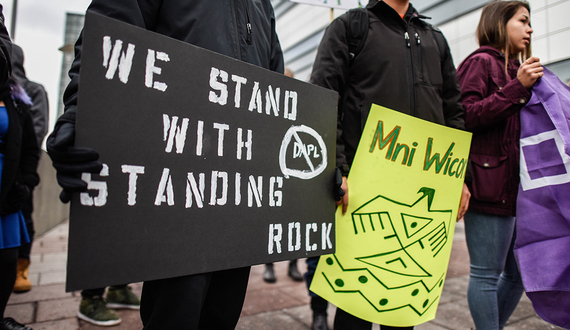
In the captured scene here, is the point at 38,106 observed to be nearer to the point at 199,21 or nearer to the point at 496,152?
the point at 199,21

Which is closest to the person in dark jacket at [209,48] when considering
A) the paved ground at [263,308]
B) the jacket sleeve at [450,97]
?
the jacket sleeve at [450,97]

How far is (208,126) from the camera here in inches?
39.8

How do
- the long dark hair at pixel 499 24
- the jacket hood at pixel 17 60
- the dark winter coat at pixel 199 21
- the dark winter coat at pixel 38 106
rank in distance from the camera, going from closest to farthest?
the dark winter coat at pixel 199 21
the long dark hair at pixel 499 24
the jacket hood at pixel 17 60
the dark winter coat at pixel 38 106

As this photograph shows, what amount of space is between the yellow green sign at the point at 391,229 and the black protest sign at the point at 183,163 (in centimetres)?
26

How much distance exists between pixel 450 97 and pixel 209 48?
125 cm

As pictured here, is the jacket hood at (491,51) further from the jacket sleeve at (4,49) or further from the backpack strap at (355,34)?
the jacket sleeve at (4,49)

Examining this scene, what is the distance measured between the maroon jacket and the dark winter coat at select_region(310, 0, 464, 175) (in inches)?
8.7

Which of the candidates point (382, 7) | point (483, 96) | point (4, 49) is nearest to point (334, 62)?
point (382, 7)

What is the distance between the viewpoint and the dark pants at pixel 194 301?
98 cm

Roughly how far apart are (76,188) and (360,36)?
1302mm

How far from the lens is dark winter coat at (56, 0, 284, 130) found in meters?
0.98

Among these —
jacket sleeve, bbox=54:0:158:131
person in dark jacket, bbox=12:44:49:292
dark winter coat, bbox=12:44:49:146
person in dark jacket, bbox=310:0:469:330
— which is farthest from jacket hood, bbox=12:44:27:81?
person in dark jacket, bbox=310:0:469:330

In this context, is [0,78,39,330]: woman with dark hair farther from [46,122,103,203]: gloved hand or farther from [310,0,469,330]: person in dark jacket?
[310,0,469,330]: person in dark jacket

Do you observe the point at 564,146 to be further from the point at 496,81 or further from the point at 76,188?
the point at 76,188
